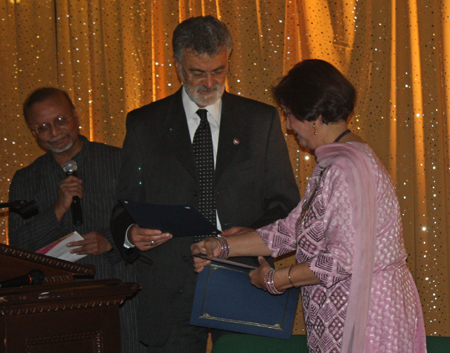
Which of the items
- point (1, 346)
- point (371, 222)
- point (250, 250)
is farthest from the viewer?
point (250, 250)

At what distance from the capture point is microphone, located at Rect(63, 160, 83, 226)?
8.16 feet

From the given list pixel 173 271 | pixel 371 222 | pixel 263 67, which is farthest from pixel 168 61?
pixel 371 222


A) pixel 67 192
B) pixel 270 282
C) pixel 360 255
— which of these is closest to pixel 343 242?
pixel 360 255

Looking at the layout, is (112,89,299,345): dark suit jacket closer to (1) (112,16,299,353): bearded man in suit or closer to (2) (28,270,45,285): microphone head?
(1) (112,16,299,353): bearded man in suit

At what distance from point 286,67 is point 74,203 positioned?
1.58 meters

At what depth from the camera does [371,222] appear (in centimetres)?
166

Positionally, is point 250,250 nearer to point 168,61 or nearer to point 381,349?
point 381,349

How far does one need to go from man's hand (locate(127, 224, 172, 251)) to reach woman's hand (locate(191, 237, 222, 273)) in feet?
0.50

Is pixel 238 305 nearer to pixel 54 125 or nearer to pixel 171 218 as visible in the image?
pixel 171 218

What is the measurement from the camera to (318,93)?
1826 mm

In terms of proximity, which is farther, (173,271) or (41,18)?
(41,18)

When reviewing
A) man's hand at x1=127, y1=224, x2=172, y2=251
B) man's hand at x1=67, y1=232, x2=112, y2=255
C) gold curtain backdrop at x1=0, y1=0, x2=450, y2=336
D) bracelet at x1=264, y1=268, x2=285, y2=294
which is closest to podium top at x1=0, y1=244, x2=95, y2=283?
man's hand at x1=127, y1=224, x2=172, y2=251

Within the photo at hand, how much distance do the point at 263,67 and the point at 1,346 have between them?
2293 mm

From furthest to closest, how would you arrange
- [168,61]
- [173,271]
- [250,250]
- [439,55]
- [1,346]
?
[168,61], [439,55], [173,271], [250,250], [1,346]
